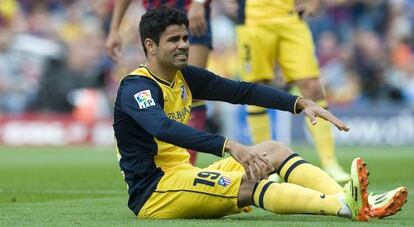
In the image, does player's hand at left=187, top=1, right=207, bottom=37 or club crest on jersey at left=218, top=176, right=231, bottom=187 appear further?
player's hand at left=187, top=1, right=207, bottom=37

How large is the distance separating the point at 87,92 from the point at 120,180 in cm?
980

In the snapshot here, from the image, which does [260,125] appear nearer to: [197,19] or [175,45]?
[197,19]

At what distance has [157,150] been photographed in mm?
6312

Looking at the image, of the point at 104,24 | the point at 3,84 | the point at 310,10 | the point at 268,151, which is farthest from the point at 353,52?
the point at 268,151

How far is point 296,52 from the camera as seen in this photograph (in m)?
10.0

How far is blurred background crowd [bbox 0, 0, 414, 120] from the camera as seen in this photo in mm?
19641

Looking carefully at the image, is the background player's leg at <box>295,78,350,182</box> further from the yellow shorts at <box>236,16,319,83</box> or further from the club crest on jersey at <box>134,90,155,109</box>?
the club crest on jersey at <box>134,90,155,109</box>

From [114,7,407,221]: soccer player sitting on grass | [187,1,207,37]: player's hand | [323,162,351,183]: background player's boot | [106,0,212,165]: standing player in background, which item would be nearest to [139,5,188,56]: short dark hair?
[114,7,407,221]: soccer player sitting on grass

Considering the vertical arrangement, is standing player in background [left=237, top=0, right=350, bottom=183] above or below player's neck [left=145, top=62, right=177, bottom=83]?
below

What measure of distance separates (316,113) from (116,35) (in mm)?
3061

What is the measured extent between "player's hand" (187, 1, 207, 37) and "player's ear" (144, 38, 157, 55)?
2.07 meters

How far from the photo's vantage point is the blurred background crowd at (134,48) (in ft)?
64.4

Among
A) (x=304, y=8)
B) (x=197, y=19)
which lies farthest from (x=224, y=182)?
(x=304, y=8)

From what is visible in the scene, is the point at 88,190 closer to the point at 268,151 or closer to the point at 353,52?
the point at 268,151
